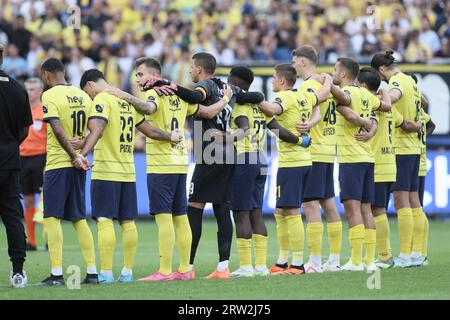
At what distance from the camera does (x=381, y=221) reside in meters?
13.9

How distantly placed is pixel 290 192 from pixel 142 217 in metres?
10.3

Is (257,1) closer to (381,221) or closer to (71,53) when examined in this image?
(71,53)

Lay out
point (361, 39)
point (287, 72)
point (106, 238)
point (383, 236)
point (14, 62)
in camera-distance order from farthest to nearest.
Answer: point (14, 62) → point (361, 39) → point (383, 236) → point (287, 72) → point (106, 238)

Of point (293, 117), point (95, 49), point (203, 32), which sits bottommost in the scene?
point (293, 117)

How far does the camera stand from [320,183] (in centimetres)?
1335

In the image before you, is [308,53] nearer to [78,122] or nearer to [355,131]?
[355,131]

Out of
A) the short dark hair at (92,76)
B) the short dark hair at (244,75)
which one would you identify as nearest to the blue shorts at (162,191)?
the short dark hair at (92,76)

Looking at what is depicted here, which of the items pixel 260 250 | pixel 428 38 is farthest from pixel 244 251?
pixel 428 38

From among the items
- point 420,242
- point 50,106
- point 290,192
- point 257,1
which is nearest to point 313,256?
point 290,192

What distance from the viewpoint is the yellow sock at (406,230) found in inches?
555

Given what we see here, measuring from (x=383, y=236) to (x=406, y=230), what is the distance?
0.45 metres

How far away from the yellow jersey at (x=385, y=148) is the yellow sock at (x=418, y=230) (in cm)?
83

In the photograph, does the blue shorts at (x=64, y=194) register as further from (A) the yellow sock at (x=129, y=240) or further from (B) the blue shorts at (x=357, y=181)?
(B) the blue shorts at (x=357, y=181)

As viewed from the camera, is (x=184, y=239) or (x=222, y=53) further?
(x=222, y=53)
